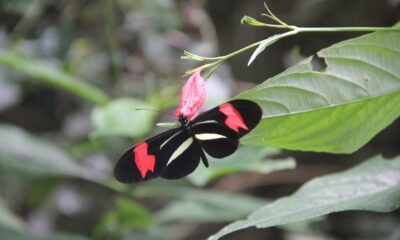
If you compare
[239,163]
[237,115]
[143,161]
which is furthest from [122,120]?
[237,115]

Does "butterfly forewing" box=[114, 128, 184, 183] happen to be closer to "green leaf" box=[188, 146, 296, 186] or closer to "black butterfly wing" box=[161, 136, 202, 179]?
"black butterfly wing" box=[161, 136, 202, 179]

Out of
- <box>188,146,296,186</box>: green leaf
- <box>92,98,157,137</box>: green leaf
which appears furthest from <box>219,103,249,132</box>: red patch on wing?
<box>92,98,157,137</box>: green leaf

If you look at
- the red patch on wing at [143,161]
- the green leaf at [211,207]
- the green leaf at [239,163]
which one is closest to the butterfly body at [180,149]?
the red patch on wing at [143,161]

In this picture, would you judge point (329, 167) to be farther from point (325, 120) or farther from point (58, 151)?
point (325, 120)

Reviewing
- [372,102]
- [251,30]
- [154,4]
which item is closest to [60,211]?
[154,4]

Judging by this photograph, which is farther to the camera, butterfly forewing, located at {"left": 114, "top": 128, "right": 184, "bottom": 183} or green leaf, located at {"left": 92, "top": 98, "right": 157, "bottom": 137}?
green leaf, located at {"left": 92, "top": 98, "right": 157, "bottom": 137}

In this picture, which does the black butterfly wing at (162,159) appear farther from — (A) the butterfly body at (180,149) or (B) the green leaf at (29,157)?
(B) the green leaf at (29,157)
